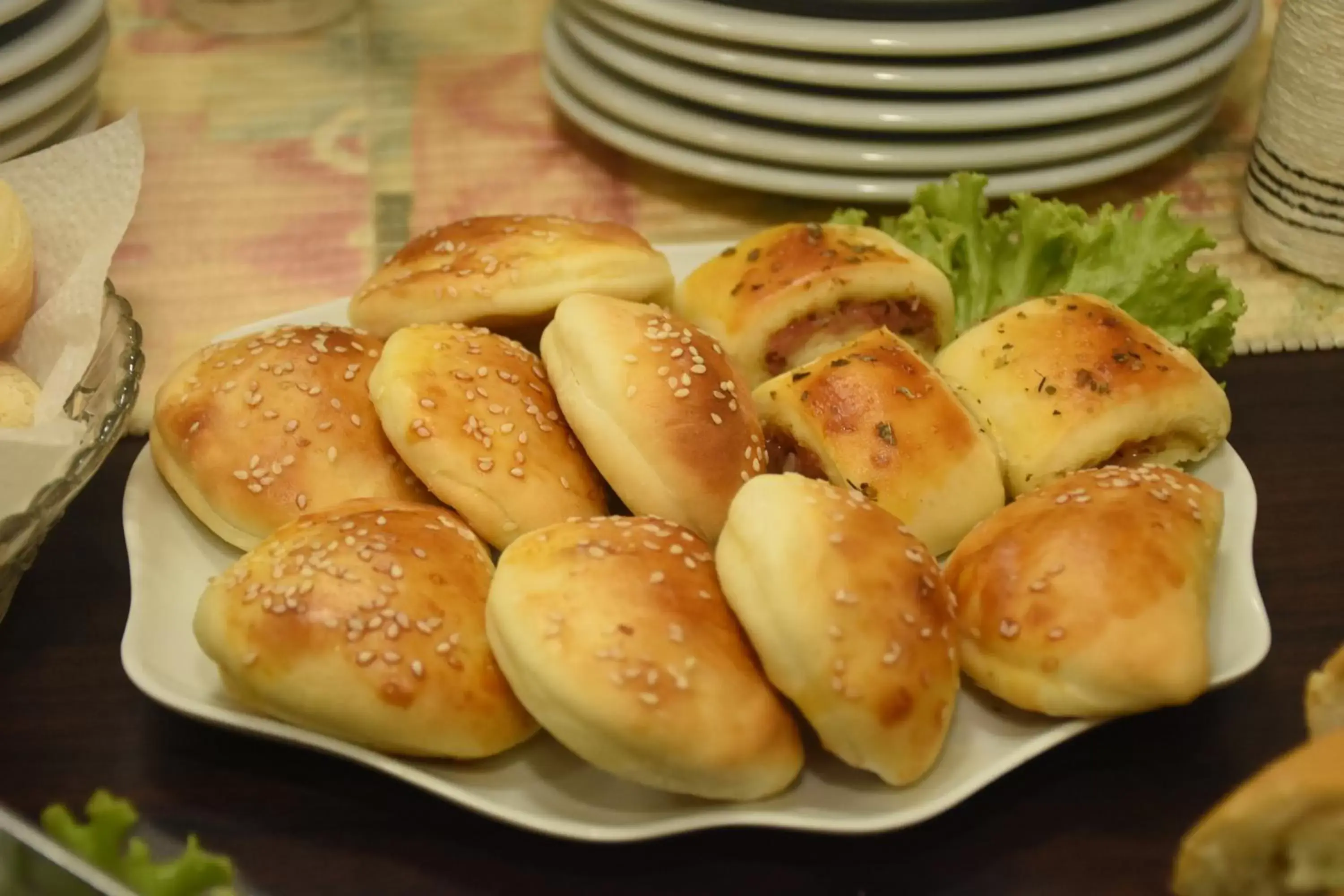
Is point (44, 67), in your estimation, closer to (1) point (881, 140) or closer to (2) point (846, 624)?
(1) point (881, 140)

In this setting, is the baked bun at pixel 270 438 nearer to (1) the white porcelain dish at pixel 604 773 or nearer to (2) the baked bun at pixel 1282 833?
(1) the white porcelain dish at pixel 604 773

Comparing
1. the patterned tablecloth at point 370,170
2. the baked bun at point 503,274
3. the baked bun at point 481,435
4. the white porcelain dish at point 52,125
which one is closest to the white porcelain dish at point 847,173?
the patterned tablecloth at point 370,170

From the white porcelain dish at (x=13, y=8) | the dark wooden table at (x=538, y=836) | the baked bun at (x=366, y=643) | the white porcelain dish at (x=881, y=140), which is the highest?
the white porcelain dish at (x=13, y=8)

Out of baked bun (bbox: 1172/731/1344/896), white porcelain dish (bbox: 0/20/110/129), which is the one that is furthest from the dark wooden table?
white porcelain dish (bbox: 0/20/110/129)

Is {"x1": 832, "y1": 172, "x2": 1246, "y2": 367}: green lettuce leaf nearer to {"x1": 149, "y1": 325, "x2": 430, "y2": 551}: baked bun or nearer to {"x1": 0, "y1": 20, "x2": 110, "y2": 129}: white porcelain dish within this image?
{"x1": 149, "y1": 325, "x2": 430, "y2": 551}: baked bun

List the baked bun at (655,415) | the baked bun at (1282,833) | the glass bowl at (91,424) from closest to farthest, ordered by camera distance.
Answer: the baked bun at (1282,833) → the glass bowl at (91,424) → the baked bun at (655,415)

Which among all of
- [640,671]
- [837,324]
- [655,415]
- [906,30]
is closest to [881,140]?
[906,30]

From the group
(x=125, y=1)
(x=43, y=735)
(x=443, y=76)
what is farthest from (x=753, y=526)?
(x=125, y=1)
